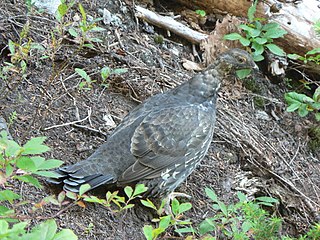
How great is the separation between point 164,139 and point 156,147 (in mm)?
108

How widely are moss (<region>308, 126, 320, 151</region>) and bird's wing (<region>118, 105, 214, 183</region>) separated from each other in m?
1.90

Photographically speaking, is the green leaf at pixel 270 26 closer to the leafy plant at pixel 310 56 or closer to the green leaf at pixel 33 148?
the leafy plant at pixel 310 56

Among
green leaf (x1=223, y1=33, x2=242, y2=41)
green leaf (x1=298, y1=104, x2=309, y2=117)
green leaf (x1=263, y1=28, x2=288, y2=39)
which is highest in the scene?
green leaf (x1=263, y1=28, x2=288, y2=39)

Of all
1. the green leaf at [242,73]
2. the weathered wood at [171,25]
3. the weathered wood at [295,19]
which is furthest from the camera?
the weathered wood at [171,25]

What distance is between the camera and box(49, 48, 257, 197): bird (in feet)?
15.6

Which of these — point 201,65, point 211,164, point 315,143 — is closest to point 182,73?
point 201,65

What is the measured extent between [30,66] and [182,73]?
1.86 m

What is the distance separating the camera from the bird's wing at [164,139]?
488 cm

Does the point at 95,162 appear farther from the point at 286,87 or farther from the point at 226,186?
the point at 286,87

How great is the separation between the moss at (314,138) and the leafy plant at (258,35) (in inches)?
37.6

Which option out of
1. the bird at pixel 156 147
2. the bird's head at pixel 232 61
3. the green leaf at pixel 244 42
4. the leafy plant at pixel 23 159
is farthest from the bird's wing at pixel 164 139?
the leafy plant at pixel 23 159

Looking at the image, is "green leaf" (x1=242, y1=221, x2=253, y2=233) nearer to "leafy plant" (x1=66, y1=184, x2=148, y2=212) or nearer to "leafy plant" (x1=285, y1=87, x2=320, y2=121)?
"leafy plant" (x1=66, y1=184, x2=148, y2=212)

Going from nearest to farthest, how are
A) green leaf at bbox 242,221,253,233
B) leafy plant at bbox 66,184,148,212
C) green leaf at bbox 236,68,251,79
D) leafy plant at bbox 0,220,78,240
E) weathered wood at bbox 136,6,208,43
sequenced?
leafy plant at bbox 0,220,78,240 < leafy plant at bbox 66,184,148,212 < green leaf at bbox 242,221,253,233 < green leaf at bbox 236,68,251,79 < weathered wood at bbox 136,6,208,43

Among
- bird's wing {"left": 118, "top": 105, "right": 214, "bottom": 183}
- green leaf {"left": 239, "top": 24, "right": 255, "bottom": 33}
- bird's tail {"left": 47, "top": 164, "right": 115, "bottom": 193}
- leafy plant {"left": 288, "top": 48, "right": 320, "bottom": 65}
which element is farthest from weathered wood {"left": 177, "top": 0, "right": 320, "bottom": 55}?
bird's tail {"left": 47, "top": 164, "right": 115, "bottom": 193}
